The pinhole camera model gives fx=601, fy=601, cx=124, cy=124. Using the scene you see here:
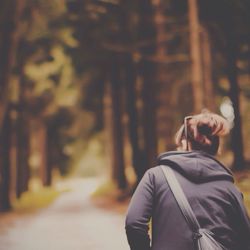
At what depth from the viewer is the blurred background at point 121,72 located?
1534 cm

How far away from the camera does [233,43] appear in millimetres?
15484

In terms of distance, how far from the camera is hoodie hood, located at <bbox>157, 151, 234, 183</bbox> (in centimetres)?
310

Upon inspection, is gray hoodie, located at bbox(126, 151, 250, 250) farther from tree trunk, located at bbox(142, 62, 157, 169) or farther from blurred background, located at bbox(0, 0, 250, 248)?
tree trunk, located at bbox(142, 62, 157, 169)

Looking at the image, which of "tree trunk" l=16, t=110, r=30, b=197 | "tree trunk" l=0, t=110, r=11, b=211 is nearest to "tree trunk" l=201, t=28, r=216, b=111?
"tree trunk" l=0, t=110, r=11, b=211

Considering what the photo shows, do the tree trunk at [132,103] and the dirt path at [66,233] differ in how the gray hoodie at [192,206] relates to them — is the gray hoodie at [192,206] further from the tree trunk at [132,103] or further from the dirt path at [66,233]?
the tree trunk at [132,103]

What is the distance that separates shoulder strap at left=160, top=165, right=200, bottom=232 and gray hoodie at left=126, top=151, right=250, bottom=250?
0.03m

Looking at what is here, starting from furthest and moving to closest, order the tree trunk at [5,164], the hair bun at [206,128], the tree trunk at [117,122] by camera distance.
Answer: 1. the tree trunk at [117,122]
2. the tree trunk at [5,164]
3. the hair bun at [206,128]

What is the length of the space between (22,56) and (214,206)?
61.5 feet

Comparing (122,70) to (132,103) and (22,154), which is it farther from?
(22,154)

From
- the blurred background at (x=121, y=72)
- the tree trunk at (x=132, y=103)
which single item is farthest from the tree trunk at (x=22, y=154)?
the tree trunk at (x=132, y=103)

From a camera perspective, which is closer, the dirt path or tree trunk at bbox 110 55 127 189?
the dirt path

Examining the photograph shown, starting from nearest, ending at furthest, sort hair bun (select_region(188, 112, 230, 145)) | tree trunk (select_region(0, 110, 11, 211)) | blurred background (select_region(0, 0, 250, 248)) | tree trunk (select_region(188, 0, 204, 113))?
hair bun (select_region(188, 112, 230, 145)) < tree trunk (select_region(188, 0, 204, 113)) < blurred background (select_region(0, 0, 250, 248)) < tree trunk (select_region(0, 110, 11, 211))

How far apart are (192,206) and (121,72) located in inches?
886

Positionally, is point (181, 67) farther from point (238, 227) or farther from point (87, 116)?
point (238, 227)
